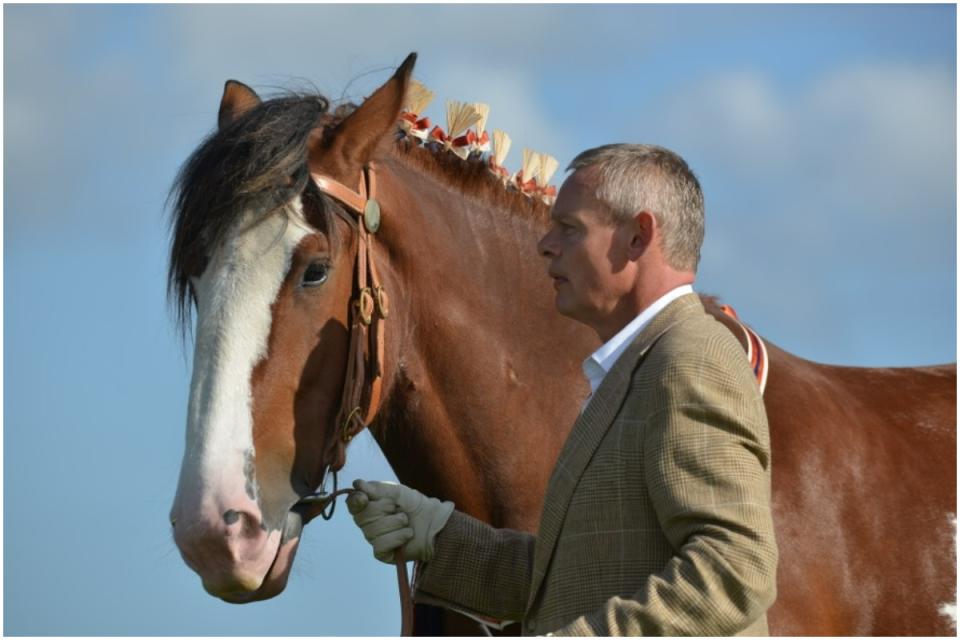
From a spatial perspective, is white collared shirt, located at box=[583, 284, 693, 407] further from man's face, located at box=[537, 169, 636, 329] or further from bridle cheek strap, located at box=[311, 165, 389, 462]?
bridle cheek strap, located at box=[311, 165, 389, 462]

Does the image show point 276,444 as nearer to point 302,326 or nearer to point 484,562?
point 302,326

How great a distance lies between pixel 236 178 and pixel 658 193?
1.66 metres

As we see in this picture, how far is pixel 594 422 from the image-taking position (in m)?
2.91

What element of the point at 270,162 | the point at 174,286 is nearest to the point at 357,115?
the point at 270,162

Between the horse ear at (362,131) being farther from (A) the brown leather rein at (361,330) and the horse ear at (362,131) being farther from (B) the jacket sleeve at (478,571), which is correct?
(B) the jacket sleeve at (478,571)

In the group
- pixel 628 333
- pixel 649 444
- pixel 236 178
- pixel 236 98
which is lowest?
pixel 649 444

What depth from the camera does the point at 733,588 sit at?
253cm

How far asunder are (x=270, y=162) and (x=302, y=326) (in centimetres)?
56

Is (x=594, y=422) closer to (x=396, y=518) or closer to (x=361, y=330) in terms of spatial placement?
(x=396, y=518)

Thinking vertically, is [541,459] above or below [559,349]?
below

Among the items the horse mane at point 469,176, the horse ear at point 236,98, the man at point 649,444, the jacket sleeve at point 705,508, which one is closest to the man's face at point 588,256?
the man at point 649,444

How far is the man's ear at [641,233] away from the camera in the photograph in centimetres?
295

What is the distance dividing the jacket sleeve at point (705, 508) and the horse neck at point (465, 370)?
5.86 feet

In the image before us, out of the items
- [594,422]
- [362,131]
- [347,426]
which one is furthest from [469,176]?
[594,422]
